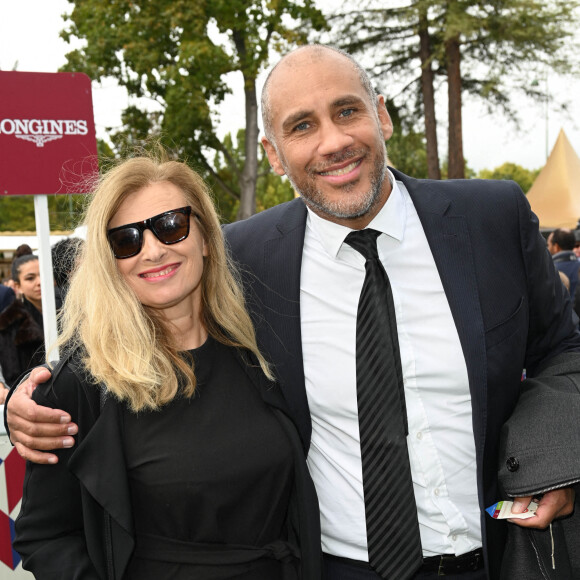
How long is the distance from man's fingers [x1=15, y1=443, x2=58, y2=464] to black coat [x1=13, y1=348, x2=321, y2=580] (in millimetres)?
37

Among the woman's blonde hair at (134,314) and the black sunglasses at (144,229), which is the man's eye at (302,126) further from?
the black sunglasses at (144,229)

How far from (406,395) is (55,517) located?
1.11 meters

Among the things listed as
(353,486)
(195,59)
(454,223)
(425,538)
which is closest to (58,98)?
(454,223)

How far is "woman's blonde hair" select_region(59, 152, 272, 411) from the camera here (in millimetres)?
2041

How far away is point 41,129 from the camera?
3.71m

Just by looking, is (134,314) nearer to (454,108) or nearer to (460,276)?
(460,276)

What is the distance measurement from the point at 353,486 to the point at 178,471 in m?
0.58

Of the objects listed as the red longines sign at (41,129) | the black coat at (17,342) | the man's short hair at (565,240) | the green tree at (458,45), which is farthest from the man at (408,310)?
the green tree at (458,45)

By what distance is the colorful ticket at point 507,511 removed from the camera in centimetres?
199

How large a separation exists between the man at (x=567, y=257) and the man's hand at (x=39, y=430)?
621 cm

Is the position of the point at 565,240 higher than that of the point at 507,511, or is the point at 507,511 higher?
the point at 565,240

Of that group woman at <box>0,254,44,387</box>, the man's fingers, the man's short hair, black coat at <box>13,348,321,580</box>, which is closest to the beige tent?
the man's short hair

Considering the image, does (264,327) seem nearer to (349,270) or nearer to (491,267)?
(349,270)

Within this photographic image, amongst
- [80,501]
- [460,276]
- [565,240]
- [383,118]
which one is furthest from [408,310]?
[565,240]
